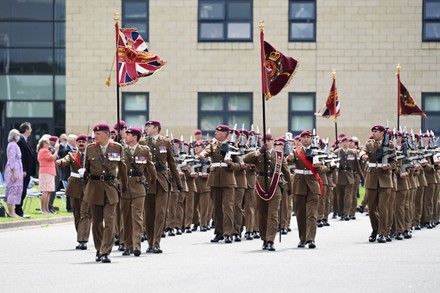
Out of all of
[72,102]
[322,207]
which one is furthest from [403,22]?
[322,207]

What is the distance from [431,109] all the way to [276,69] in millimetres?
25335

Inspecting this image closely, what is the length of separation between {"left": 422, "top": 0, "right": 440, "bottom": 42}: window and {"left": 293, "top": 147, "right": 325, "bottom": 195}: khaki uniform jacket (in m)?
26.2

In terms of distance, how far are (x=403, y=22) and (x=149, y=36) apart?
29.1 feet

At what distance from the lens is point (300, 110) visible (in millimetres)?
47938

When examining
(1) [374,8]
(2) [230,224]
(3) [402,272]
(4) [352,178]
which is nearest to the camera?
(3) [402,272]

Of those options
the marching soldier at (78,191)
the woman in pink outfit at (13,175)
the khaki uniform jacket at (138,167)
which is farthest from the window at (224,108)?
the khaki uniform jacket at (138,167)

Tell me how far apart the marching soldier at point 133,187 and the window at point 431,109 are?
95.2 feet

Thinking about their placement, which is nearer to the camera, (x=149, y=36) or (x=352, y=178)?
(x=352, y=178)

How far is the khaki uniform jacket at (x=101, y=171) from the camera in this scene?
18.5m

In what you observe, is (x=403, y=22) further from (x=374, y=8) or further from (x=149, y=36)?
(x=149, y=36)

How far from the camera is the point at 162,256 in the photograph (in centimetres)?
1962

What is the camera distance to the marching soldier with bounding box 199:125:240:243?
2392cm

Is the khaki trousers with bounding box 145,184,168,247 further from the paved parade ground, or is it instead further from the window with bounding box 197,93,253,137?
the window with bounding box 197,93,253,137

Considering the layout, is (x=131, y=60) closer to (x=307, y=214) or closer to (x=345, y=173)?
(x=307, y=214)
